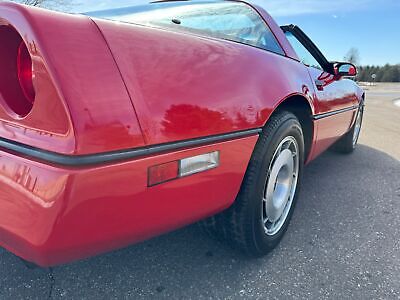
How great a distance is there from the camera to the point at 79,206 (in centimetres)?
90

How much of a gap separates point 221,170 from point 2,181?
0.77m

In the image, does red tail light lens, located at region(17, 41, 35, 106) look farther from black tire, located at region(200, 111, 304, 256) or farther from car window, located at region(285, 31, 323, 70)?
car window, located at region(285, 31, 323, 70)

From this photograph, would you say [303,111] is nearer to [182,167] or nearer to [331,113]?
[331,113]

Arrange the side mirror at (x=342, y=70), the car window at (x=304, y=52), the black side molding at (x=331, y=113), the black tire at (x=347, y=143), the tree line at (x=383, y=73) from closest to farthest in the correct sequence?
the black side molding at (x=331, y=113) → the car window at (x=304, y=52) → the side mirror at (x=342, y=70) → the black tire at (x=347, y=143) → the tree line at (x=383, y=73)

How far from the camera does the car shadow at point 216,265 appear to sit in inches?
60.1

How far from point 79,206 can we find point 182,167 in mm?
376

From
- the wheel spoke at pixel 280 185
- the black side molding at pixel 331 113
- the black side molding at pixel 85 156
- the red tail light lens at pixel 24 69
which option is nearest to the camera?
the black side molding at pixel 85 156

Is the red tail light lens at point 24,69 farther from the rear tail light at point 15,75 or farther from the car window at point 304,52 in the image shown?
the car window at point 304,52

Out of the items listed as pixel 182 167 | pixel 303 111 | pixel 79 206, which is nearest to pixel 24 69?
pixel 79 206

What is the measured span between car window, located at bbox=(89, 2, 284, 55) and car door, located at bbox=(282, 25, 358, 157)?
476 millimetres

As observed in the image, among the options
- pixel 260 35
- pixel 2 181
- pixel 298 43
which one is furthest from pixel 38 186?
pixel 298 43

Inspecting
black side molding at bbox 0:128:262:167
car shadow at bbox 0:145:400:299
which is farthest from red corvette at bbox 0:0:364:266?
car shadow at bbox 0:145:400:299

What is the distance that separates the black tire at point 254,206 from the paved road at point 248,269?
0.53 feet

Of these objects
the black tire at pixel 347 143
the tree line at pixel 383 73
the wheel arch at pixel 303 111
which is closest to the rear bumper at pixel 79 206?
the wheel arch at pixel 303 111
